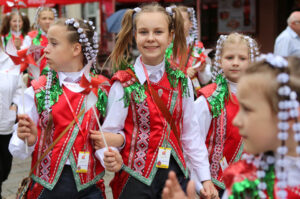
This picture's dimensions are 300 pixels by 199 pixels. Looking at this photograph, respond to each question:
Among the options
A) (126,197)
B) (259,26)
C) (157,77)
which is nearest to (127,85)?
(157,77)

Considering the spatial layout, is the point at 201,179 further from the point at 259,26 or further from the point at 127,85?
the point at 259,26

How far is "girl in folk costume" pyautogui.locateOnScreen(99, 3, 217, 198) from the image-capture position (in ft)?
9.30

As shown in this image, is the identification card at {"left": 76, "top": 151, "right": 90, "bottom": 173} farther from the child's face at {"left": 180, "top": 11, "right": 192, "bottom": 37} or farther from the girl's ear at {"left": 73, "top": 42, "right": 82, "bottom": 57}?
the child's face at {"left": 180, "top": 11, "right": 192, "bottom": 37}

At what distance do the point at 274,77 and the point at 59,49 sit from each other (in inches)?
68.1

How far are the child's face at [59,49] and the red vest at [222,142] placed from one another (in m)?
1.03

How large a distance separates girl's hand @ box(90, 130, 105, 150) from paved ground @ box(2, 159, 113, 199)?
2.28 meters

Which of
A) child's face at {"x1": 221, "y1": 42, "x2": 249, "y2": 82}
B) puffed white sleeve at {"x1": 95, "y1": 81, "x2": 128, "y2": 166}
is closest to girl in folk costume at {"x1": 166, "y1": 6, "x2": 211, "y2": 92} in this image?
child's face at {"x1": 221, "y1": 42, "x2": 249, "y2": 82}

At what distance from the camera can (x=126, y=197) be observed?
283 centimetres

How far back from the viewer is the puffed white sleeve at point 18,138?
2756 mm

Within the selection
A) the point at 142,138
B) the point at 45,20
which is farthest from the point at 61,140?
the point at 45,20

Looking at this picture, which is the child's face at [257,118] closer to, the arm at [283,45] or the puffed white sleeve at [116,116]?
the puffed white sleeve at [116,116]

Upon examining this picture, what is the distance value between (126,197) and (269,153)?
1.26 m

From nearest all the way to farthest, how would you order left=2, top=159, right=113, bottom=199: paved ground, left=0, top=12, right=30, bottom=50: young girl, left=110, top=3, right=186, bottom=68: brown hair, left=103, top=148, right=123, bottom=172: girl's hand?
left=103, top=148, right=123, bottom=172: girl's hand
left=110, top=3, right=186, bottom=68: brown hair
left=2, top=159, right=113, bottom=199: paved ground
left=0, top=12, right=30, bottom=50: young girl

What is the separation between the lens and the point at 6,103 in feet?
13.3
